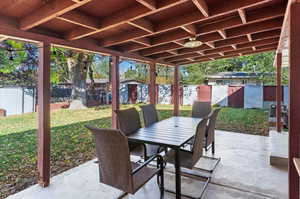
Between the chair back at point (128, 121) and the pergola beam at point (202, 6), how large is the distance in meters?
1.76

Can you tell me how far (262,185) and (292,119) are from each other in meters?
1.19

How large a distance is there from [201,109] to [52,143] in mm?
3581

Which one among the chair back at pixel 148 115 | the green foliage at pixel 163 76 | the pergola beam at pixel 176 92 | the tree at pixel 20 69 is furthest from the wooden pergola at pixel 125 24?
the green foliage at pixel 163 76

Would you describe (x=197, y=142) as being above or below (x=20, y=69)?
below

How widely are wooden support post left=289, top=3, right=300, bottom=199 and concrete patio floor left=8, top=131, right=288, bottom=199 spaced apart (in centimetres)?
58

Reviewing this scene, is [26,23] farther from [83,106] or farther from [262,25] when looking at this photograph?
[83,106]

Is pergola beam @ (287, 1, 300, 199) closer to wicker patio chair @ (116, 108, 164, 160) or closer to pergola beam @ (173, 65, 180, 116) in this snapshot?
wicker patio chair @ (116, 108, 164, 160)

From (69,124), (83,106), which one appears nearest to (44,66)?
(69,124)

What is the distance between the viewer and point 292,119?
1.85 m

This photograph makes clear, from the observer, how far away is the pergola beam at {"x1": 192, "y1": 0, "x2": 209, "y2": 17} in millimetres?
2064

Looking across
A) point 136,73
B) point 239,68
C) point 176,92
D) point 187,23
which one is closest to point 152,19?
point 187,23

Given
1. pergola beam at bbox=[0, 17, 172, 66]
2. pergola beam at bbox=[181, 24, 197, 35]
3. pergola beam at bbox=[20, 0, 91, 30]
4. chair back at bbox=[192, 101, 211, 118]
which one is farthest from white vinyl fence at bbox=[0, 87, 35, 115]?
pergola beam at bbox=[181, 24, 197, 35]

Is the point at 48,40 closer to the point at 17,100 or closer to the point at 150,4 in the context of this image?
the point at 150,4

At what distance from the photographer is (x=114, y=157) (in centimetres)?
176
